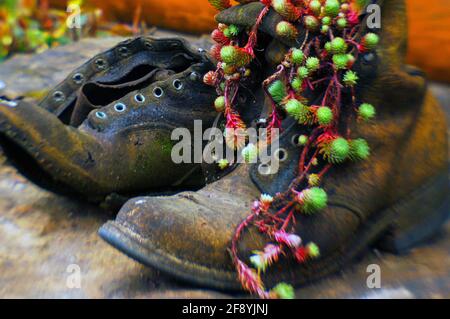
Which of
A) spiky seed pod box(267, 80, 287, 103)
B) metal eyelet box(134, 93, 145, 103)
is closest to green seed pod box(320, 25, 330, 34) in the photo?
spiky seed pod box(267, 80, 287, 103)

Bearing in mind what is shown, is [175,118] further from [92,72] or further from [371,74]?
[371,74]

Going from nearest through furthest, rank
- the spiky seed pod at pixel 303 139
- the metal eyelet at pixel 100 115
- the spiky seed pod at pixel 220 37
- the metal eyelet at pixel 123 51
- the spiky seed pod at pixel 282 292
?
the spiky seed pod at pixel 282 292 < the spiky seed pod at pixel 303 139 < the spiky seed pod at pixel 220 37 < the metal eyelet at pixel 100 115 < the metal eyelet at pixel 123 51

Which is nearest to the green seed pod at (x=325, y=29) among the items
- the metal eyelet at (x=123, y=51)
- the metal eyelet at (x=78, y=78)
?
the metal eyelet at (x=123, y=51)

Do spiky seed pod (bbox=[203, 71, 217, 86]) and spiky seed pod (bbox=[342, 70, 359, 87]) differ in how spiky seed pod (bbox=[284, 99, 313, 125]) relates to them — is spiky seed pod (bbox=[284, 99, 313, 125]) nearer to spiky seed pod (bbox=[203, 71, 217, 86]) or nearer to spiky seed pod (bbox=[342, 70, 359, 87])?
spiky seed pod (bbox=[342, 70, 359, 87])

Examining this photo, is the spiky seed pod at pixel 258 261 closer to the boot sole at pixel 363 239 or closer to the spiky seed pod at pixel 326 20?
the boot sole at pixel 363 239

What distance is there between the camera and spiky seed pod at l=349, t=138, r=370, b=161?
0.93 metres

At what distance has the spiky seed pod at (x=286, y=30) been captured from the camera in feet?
2.99

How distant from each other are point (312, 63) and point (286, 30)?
0.07 metres

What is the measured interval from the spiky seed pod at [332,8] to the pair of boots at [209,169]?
8 cm

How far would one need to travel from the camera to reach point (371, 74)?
3.11 feet

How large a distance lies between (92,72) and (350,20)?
25.9 inches

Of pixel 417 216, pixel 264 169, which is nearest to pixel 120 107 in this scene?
pixel 264 169
